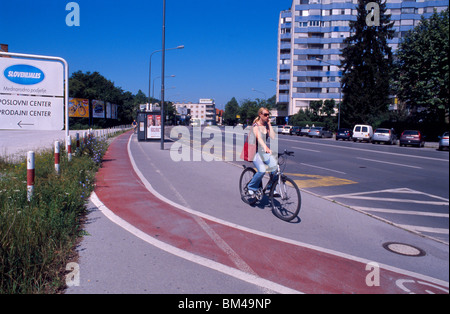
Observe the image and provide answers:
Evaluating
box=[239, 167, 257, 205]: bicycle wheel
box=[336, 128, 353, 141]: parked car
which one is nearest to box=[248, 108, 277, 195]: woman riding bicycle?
box=[239, 167, 257, 205]: bicycle wheel

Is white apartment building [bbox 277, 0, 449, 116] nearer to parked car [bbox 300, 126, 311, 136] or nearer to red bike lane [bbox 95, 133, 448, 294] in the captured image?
parked car [bbox 300, 126, 311, 136]

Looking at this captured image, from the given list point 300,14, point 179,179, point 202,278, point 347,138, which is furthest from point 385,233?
point 300,14

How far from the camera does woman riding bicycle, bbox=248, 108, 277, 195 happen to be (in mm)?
6113

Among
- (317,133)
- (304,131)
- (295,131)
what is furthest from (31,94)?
(295,131)

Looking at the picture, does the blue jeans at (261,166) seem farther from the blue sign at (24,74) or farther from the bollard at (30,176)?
the blue sign at (24,74)

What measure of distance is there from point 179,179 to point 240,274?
6472 millimetres

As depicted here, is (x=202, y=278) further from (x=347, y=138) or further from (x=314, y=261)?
(x=347, y=138)

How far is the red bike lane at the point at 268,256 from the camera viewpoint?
3417 mm

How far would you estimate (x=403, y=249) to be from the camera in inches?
179

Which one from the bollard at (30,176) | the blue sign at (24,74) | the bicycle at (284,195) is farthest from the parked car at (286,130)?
the bollard at (30,176)

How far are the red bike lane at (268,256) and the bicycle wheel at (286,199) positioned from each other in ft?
3.40

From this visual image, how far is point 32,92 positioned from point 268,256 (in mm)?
8179

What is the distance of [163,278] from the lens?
368 cm

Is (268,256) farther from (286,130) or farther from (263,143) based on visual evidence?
(286,130)
